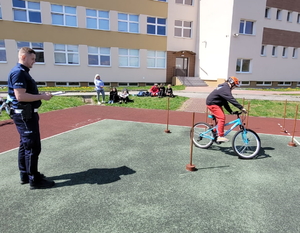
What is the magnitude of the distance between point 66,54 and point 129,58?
6.51m

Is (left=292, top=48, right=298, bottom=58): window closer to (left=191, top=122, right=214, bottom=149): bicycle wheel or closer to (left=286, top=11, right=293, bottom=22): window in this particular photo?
(left=286, top=11, right=293, bottom=22): window

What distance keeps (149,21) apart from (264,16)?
495 inches

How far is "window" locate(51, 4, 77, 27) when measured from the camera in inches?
848

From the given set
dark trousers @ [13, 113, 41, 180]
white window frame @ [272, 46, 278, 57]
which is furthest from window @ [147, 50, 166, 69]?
dark trousers @ [13, 113, 41, 180]

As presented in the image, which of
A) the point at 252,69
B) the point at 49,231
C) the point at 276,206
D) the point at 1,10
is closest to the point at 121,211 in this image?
the point at 49,231

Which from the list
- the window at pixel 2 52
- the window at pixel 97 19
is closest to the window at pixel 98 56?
the window at pixel 97 19

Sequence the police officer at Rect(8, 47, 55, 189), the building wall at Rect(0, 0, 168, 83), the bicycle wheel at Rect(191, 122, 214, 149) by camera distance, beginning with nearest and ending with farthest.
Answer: the police officer at Rect(8, 47, 55, 189), the bicycle wheel at Rect(191, 122, 214, 149), the building wall at Rect(0, 0, 168, 83)

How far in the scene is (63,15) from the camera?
2180cm

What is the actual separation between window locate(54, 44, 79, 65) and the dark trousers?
2080 cm

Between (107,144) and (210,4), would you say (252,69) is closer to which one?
(210,4)

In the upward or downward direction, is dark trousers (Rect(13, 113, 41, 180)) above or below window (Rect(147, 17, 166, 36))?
below

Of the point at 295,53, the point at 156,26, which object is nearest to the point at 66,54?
the point at 156,26

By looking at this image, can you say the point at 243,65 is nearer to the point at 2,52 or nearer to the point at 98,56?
the point at 98,56

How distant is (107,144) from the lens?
6051mm
